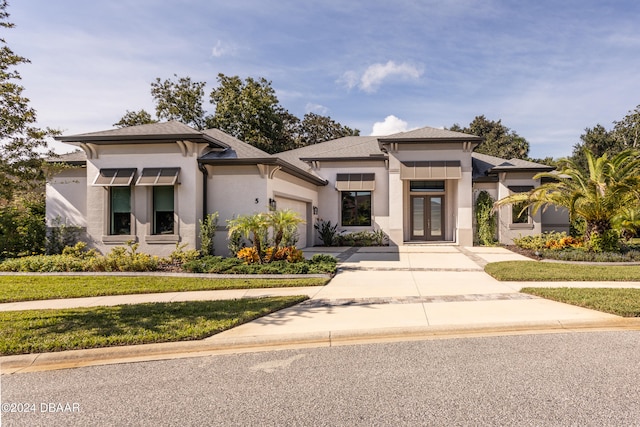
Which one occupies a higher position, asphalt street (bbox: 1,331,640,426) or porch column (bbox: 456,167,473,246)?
porch column (bbox: 456,167,473,246)

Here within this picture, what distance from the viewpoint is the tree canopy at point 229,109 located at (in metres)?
30.9

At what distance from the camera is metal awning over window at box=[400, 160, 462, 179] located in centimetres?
1966

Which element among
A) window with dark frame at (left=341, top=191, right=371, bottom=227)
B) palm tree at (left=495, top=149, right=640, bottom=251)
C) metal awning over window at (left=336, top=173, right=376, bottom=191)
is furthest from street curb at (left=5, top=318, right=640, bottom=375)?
window with dark frame at (left=341, top=191, right=371, bottom=227)

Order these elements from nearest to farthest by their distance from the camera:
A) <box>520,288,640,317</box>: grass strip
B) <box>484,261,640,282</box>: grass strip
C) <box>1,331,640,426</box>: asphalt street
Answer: <box>1,331,640,426</box>: asphalt street → <box>520,288,640,317</box>: grass strip → <box>484,261,640,282</box>: grass strip

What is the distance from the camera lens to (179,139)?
1425cm

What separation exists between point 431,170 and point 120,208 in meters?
14.2

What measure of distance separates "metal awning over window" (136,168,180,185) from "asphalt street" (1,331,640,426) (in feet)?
33.6

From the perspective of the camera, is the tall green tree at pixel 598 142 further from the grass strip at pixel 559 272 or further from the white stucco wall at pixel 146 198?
the white stucco wall at pixel 146 198

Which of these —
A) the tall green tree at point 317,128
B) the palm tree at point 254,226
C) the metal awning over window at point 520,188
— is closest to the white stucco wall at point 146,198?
the palm tree at point 254,226

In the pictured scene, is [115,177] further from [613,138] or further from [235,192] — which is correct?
[613,138]

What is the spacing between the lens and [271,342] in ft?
19.0

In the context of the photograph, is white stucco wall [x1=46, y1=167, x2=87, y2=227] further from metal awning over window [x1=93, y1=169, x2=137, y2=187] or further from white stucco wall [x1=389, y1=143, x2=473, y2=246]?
white stucco wall [x1=389, y1=143, x2=473, y2=246]

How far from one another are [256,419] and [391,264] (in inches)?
410

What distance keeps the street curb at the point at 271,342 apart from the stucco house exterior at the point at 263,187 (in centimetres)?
683
